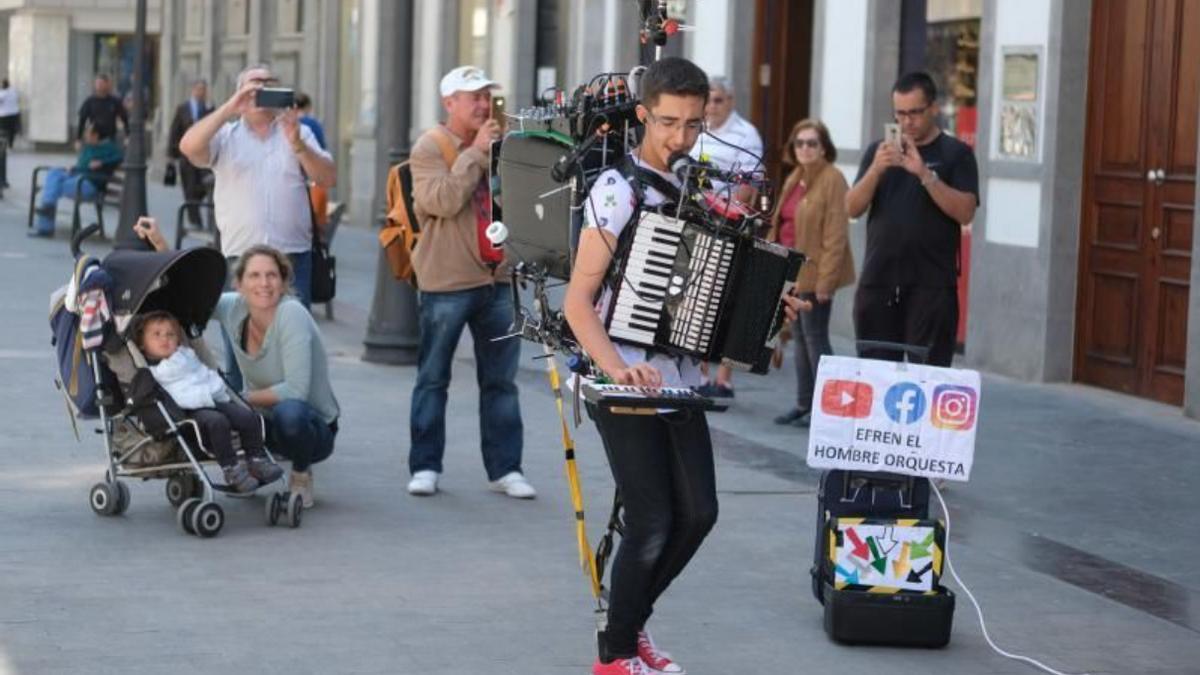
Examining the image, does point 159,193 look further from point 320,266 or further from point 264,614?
point 264,614

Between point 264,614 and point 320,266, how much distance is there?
12.4 ft

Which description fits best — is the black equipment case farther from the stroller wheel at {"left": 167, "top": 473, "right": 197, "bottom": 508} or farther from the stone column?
the stone column

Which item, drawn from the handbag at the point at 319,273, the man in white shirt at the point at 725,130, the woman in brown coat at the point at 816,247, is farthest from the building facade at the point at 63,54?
the handbag at the point at 319,273

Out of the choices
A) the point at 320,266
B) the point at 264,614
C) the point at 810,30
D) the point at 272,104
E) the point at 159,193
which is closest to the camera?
the point at 264,614

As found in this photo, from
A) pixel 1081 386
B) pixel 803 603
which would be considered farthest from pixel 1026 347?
pixel 803 603

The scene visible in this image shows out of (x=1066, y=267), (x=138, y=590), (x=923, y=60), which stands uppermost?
(x=923, y=60)

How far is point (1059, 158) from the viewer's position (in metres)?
14.5

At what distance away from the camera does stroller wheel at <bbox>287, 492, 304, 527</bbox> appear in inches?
364

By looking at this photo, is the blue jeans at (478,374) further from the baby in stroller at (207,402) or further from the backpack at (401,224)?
the baby in stroller at (207,402)

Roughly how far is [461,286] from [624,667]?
11.0 feet

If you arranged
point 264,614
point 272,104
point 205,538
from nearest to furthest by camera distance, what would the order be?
1. point 264,614
2. point 205,538
3. point 272,104

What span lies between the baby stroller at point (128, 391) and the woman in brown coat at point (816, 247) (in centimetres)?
404

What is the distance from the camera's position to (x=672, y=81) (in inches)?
255

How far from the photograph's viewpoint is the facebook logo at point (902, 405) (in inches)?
304
